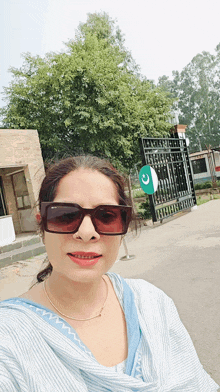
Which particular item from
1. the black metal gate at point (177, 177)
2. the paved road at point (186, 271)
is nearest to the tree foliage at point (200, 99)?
the black metal gate at point (177, 177)

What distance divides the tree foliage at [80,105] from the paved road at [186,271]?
6887mm

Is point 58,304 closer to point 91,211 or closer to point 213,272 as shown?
point 91,211

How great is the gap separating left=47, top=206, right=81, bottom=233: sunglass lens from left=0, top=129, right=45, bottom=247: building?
655cm

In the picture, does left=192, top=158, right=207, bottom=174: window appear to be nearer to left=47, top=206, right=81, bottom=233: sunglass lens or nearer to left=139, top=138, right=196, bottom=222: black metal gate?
left=139, top=138, right=196, bottom=222: black metal gate

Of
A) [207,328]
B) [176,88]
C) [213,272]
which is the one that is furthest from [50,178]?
[176,88]

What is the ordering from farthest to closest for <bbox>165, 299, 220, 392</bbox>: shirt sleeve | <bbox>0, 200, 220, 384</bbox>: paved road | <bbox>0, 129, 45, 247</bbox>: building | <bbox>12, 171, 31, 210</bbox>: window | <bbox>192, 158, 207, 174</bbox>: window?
<bbox>192, 158, 207, 174</bbox>: window
<bbox>12, 171, 31, 210</bbox>: window
<bbox>0, 129, 45, 247</bbox>: building
<bbox>0, 200, 220, 384</bbox>: paved road
<bbox>165, 299, 220, 392</bbox>: shirt sleeve

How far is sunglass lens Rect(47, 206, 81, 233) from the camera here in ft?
2.88

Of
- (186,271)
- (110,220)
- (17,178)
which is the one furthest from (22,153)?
(110,220)

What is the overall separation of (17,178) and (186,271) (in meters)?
7.70

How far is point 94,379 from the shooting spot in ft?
2.60

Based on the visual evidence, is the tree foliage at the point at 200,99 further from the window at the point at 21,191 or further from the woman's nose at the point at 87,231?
the woman's nose at the point at 87,231

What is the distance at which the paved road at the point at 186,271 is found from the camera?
2.72 m

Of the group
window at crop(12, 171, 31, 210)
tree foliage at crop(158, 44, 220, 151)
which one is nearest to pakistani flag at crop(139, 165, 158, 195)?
window at crop(12, 171, 31, 210)

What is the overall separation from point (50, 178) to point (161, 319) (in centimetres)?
62
